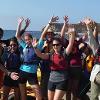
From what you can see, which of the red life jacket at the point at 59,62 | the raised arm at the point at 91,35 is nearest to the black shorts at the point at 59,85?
the red life jacket at the point at 59,62

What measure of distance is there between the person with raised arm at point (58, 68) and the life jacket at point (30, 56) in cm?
36

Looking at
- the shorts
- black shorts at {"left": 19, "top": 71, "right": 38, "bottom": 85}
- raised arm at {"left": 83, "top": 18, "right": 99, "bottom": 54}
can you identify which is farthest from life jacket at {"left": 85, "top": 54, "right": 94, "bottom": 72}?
raised arm at {"left": 83, "top": 18, "right": 99, "bottom": 54}

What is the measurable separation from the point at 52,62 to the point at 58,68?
208mm

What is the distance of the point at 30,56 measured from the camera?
9.73 metres

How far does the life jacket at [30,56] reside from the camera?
31.9 ft

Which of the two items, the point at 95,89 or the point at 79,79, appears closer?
the point at 95,89

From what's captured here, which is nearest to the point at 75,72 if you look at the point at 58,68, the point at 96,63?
the point at 58,68

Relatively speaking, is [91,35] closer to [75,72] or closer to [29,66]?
[75,72]

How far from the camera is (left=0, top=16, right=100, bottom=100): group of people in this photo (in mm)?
9234

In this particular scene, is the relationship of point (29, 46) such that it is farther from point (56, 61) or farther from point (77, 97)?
point (77, 97)

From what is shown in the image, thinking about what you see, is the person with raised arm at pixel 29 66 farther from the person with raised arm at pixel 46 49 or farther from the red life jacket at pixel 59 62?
the red life jacket at pixel 59 62

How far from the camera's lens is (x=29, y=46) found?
977 cm

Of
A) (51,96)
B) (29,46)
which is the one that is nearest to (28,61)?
(29,46)

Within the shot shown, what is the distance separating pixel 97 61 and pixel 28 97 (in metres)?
2.70
